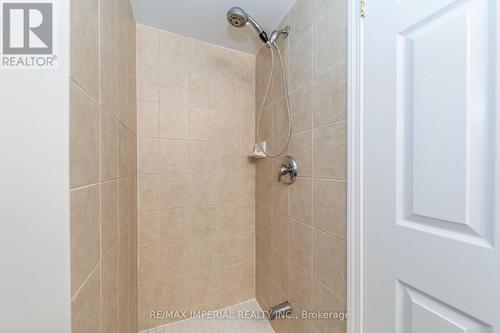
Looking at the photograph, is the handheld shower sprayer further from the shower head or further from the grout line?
the grout line

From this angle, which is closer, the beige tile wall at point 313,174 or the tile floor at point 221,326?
the beige tile wall at point 313,174

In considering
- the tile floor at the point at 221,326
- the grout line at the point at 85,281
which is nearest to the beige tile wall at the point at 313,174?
the tile floor at the point at 221,326

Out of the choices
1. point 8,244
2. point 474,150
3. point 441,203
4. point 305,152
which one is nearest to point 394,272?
point 441,203

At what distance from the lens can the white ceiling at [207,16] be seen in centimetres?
107

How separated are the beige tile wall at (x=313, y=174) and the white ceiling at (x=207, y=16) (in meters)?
0.13

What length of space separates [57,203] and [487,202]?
0.87m

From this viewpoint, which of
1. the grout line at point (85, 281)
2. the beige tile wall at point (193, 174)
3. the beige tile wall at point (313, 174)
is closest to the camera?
the grout line at point (85, 281)

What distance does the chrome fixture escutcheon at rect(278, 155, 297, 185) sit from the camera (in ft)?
3.42

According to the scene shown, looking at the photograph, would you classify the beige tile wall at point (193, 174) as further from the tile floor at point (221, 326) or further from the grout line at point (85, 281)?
the grout line at point (85, 281)

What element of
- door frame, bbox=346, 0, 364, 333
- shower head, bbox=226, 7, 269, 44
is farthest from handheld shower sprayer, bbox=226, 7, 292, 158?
door frame, bbox=346, 0, 364, 333

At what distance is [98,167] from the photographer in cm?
54

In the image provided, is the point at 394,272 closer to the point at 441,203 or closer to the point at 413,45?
the point at 441,203

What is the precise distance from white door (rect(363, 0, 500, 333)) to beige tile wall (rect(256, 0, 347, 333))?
12 centimetres

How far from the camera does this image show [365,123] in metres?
0.67
